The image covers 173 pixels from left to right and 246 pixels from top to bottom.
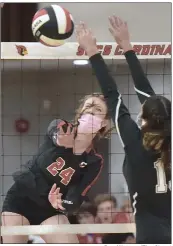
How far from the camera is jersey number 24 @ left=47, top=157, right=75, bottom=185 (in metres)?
2.69

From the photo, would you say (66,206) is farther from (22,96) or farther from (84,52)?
(84,52)

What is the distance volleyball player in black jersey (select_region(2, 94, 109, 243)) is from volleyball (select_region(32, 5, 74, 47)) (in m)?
0.31

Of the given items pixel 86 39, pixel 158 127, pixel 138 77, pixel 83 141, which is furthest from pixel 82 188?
pixel 86 39

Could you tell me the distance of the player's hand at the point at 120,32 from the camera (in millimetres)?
2648

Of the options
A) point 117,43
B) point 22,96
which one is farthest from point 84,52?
point 22,96

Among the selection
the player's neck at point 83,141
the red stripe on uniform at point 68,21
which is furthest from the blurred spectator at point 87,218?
the red stripe on uniform at point 68,21

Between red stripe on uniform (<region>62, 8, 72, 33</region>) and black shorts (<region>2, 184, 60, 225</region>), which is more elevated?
red stripe on uniform (<region>62, 8, 72, 33</region>)

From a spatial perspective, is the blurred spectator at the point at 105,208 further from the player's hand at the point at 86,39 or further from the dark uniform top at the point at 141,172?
the player's hand at the point at 86,39

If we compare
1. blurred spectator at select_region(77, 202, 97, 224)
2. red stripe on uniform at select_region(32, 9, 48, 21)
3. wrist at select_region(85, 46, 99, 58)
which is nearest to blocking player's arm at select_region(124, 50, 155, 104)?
wrist at select_region(85, 46, 99, 58)

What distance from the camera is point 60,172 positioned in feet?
8.81

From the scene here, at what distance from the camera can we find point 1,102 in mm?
2664

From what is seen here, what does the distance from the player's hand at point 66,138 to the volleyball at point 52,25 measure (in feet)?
1.27

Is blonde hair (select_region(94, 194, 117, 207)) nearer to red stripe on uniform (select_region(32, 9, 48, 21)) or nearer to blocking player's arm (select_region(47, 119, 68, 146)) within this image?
blocking player's arm (select_region(47, 119, 68, 146))

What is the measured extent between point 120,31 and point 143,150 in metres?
0.54
